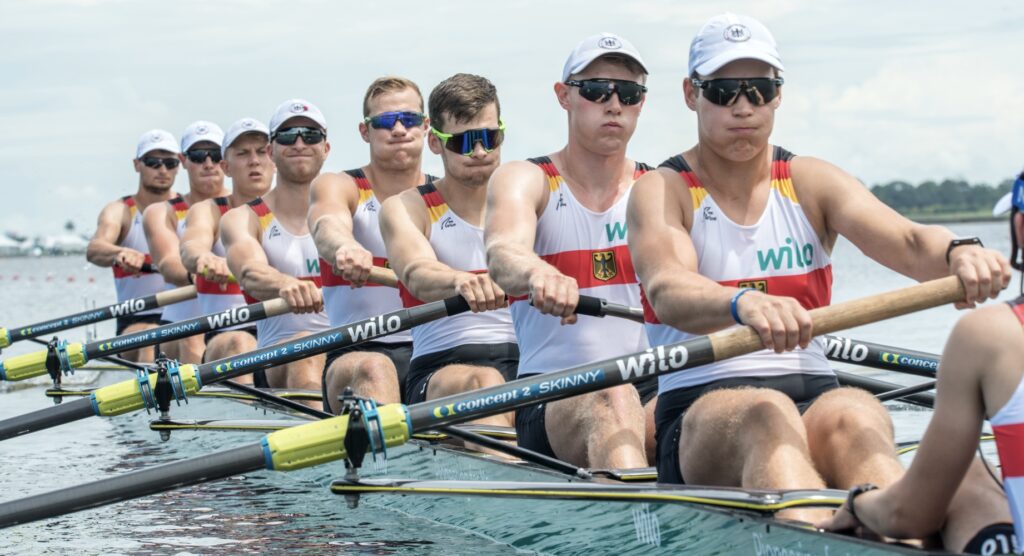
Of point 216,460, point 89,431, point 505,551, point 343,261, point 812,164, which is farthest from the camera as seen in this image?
point 89,431

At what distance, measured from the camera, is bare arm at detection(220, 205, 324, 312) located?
855 cm

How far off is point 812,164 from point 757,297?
103 cm

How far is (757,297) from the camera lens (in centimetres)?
421

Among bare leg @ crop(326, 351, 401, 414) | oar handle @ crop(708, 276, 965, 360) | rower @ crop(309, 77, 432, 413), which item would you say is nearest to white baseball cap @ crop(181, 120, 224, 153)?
rower @ crop(309, 77, 432, 413)

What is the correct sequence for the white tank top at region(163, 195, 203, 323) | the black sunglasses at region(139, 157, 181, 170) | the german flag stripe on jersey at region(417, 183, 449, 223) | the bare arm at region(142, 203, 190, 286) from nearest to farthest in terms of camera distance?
the german flag stripe on jersey at region(417, 183, 449, 223), the bare arm at region(142, 203, 190, 286), the white tank top at region(163, 195, 203, 323), the black sunglasses at region(139, 157, 181, 170)

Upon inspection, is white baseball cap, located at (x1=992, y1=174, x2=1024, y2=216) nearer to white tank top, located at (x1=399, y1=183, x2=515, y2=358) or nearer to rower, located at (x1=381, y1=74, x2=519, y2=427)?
rower, located at (x1=381, y1=74, x2=519, y2=427)

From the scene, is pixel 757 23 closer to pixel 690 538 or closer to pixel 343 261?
pixel 690 538

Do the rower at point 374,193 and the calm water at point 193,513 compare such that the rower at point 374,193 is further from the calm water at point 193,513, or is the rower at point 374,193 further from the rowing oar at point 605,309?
the rowing oar at point 605,309

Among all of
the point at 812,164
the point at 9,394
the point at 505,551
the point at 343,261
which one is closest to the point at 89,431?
the point at 9,394

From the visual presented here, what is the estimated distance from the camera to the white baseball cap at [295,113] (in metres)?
9.84

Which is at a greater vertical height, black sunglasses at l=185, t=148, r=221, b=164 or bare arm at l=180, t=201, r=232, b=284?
black sunglasses at l=185, t=148, r=221, b=164

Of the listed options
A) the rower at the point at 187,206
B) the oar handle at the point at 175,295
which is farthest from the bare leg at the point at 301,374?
the rower at the point at 187,206

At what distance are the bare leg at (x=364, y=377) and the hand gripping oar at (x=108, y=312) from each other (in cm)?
383

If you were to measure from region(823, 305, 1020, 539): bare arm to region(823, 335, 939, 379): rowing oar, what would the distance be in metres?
2.81
